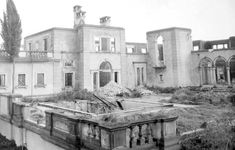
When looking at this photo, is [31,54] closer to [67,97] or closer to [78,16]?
[67,97]

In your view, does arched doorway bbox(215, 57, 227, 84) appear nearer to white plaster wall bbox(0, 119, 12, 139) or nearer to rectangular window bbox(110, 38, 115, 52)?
rectangular window bbox(110, 38, 115, 52)

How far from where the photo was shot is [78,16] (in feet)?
97.0

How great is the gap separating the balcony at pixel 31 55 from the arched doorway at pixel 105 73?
6.40 meters

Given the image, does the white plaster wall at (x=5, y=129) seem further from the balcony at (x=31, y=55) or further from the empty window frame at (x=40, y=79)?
the empty window frame at (x=40, y=79)

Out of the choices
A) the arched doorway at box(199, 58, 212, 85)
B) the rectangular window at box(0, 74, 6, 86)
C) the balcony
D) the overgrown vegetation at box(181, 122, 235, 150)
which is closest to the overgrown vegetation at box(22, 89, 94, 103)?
the rectangular window at box(0, 74, 6, 86)

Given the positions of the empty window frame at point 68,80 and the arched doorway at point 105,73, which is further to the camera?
the arched doorway at point 105,73

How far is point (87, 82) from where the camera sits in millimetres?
27078

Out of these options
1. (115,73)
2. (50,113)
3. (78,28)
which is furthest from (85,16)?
(50,113)

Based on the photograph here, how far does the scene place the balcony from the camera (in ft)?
73.5

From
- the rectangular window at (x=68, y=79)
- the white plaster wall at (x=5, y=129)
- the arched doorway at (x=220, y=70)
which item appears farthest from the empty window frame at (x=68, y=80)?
the arched doorway at (x=220, y=70)

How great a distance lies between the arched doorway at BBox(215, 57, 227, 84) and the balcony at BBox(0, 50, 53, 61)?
71.2 ft

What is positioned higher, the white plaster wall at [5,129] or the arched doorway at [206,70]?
the arched doorway at [206,70]

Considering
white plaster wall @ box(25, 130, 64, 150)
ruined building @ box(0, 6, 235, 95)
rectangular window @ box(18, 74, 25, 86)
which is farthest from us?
ruined building @ box(0, 6, 235, 95)

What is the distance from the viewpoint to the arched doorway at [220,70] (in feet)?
100
